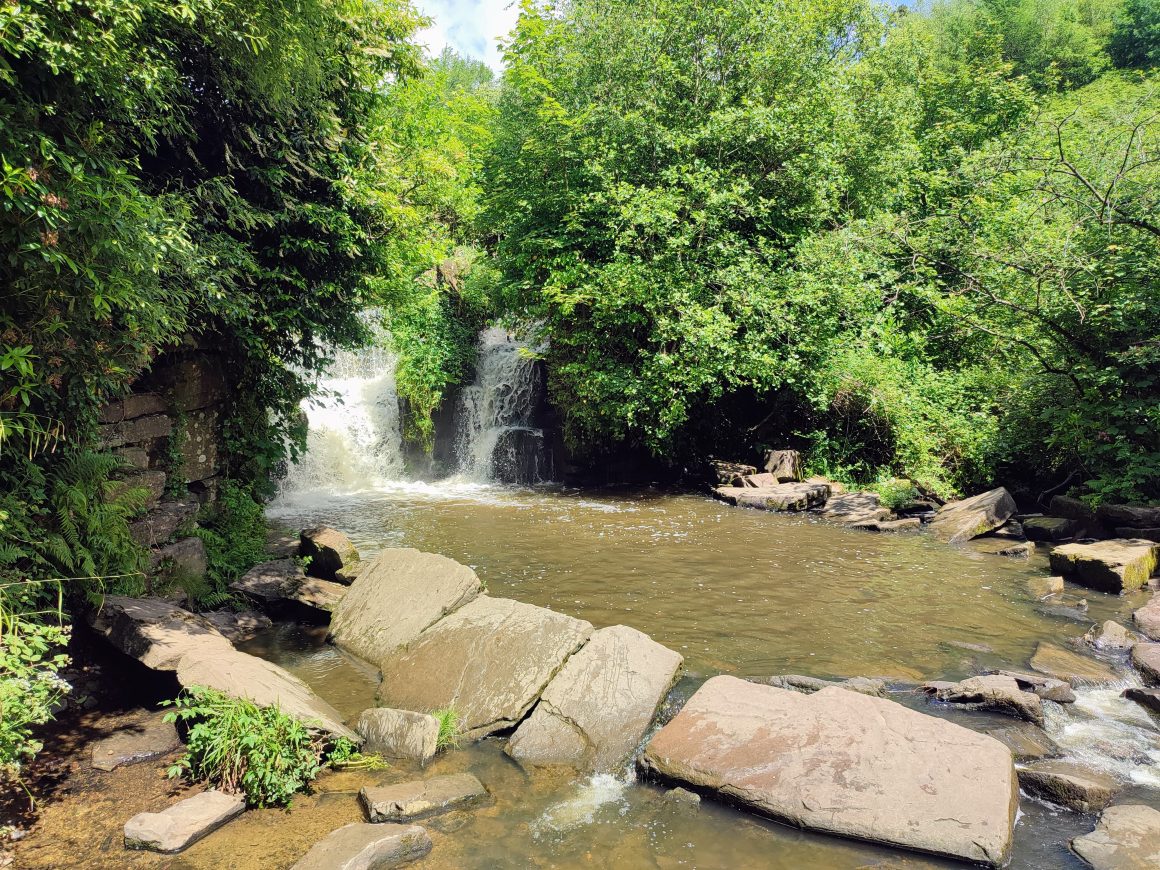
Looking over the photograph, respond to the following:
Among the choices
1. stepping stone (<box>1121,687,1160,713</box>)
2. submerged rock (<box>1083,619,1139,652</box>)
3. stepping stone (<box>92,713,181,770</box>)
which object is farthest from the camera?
submerged rock (<box>1083,619,1139,652</box>)

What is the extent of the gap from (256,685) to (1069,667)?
697 cm

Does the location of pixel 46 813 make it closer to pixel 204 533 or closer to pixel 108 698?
pixel 108 698

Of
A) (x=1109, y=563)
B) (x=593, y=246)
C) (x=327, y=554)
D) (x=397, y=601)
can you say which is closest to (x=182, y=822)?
(x=397, y=601)

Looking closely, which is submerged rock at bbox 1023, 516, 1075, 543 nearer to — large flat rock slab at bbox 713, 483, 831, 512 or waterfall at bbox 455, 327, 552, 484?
large flat rock slab at bbox 713, 483, 831, 512

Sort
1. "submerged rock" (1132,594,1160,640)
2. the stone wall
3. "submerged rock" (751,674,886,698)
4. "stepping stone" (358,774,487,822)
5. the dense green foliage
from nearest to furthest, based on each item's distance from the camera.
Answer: "stepping stone" (358,774,487,822), the dense green foliage, "submerged rock" (751,674,886,698), the stone wall, "submerged rock" (1132,594,1160,640)

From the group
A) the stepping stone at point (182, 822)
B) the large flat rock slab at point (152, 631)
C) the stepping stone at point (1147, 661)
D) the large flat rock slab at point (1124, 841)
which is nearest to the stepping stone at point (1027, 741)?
the large flat rock slab at point (1124, 841)

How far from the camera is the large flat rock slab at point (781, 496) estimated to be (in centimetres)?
1331

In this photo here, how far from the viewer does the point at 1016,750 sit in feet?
16.0

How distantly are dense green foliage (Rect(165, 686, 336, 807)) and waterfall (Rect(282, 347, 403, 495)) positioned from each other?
36.3ft

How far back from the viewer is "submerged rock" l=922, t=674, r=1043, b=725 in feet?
17.5

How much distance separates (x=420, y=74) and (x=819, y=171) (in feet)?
33.9

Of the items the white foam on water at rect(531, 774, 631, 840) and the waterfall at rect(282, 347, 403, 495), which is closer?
the white foam on water at rect(531, 774, 631, 840)

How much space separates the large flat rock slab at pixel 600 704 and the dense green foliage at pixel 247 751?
4.66 ft

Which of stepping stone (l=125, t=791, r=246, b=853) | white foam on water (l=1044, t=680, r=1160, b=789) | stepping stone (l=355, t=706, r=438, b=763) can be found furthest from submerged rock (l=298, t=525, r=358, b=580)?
white foam on water (l=1044, t=680, r=1160, b=789)
